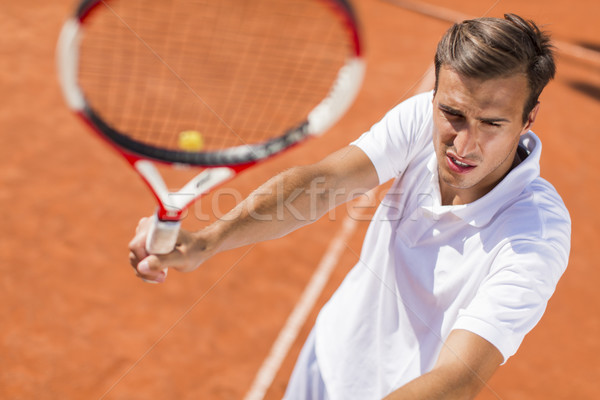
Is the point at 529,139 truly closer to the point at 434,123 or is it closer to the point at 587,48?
the point at 434,123

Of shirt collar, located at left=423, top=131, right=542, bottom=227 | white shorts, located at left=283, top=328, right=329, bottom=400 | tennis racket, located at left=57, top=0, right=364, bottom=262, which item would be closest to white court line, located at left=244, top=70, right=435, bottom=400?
tennis racket, located at left=57, top=0, right=364, bottom=262

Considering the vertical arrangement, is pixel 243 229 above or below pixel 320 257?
above

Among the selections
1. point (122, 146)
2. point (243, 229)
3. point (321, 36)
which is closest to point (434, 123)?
point (243, 229)

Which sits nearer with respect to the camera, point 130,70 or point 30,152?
point 30,152

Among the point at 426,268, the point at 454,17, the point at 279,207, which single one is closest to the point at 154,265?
the point at 279,207

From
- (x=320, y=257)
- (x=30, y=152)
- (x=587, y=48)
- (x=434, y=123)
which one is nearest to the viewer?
(x=434, y=123)

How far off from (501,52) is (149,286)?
130 inches

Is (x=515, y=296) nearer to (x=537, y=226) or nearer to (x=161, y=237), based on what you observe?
(x=537, y=226)

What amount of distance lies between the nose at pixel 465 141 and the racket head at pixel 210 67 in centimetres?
259

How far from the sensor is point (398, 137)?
2055 mm

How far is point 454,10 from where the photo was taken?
9.67m

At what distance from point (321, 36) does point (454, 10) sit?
3376 millimetres

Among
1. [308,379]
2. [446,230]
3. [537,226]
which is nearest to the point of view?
[537,226]

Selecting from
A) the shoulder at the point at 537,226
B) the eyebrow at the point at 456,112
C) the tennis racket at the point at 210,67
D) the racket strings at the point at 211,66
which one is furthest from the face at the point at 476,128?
the racket strings at the point at 211,66
